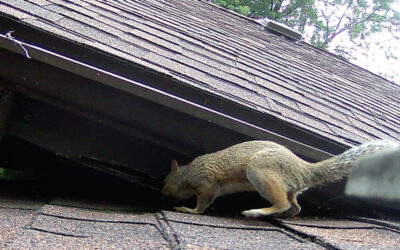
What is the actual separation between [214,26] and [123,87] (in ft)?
11.7

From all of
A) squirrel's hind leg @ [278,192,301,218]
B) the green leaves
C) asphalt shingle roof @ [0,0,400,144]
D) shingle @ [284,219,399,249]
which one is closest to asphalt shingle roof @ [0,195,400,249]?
shingle @ [284,219,399,249]

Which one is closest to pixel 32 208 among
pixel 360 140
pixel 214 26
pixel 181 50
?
pixel 181 50

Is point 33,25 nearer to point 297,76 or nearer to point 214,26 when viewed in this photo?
point 297,76

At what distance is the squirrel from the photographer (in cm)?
238

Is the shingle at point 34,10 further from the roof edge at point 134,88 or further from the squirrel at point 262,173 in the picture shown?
the squirrel at point 262,173

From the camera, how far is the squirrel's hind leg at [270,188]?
2.36 metres

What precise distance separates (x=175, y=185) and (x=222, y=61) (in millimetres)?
1295

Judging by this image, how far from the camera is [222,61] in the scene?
3.70 meters

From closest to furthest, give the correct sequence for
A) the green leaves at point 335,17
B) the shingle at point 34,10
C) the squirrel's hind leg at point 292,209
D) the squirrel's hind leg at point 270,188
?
the squirrel's hind leg at point 270,188 → the squirrel's hind leg at point 292,209 → the shingle at point 34,10 → the green leaves at point 335,17

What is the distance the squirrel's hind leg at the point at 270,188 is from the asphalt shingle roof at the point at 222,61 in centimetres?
47

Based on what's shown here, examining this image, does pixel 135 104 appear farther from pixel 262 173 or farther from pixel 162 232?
pixel 162 232

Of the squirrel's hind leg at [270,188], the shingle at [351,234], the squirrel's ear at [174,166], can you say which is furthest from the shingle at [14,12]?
the shingle at [351,234]

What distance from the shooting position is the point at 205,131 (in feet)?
8.29

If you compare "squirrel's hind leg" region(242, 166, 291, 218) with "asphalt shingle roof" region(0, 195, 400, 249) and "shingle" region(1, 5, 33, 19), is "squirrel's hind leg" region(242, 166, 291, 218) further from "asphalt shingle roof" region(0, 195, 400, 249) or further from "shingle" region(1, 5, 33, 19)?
"shingle" region(1, 5, 33, 19)
